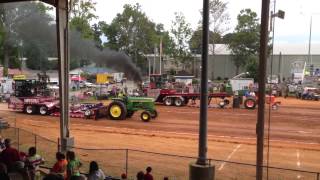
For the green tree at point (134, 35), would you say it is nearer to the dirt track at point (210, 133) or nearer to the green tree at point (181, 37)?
the green tree at point (181, 37)

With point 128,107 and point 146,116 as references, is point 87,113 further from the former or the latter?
point 146,116

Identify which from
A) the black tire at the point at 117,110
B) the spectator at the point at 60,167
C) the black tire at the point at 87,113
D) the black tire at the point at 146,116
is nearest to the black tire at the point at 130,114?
the black tire at the point at 117,110

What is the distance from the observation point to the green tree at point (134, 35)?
94938 millimetres

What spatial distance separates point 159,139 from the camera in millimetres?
22250

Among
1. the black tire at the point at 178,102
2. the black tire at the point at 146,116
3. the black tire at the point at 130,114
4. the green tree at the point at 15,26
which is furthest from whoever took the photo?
the green tree at the point at 15,26

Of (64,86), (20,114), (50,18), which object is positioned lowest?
(20,114)

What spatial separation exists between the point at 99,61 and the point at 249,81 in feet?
73.9

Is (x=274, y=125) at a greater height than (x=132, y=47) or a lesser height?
lesser

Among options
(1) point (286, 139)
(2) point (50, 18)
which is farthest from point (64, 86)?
(2) point (50, 18)

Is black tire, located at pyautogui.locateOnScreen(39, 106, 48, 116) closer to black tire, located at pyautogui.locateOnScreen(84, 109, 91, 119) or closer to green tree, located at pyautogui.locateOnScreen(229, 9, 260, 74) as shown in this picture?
black tire, located at pyautogui.locateOnScreen(84, 109, 91, 119)

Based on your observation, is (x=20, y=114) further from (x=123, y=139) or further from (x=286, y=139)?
(x=286, y=139)

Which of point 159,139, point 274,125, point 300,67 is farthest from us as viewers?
point 300,67

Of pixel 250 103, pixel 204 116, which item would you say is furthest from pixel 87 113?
pixel 204 116

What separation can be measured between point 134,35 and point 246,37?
25804 mm
